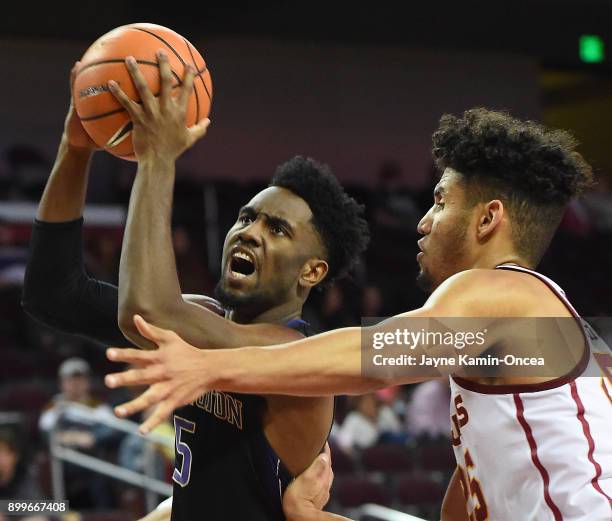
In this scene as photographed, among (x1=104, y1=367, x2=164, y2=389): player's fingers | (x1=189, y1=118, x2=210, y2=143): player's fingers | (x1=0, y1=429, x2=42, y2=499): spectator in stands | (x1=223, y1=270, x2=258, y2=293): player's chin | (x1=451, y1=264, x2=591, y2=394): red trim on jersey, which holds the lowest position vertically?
(x1=104, y1=367, x2=164, y2=389): player's fingers

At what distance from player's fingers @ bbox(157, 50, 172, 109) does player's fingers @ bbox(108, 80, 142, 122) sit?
64 millimetres

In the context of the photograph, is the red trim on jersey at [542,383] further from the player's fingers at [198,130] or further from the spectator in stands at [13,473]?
the spectator in stands at [13,473]

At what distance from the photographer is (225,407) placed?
3016mm

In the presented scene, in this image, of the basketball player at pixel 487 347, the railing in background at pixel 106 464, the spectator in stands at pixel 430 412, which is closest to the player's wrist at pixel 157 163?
the basketball player at pixel 487 347

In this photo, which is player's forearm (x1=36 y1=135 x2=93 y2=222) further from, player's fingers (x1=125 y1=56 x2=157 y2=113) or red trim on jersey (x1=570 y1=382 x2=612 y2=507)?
red trim on jersey (x1=570 y1=382 x2=612 y2=507)

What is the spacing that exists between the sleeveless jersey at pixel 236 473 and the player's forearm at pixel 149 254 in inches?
22.4

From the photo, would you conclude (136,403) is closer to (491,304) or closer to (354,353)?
(354,353)

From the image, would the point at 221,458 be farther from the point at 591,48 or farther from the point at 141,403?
the point at 591,48

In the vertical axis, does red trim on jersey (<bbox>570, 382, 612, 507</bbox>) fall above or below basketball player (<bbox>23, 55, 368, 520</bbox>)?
below

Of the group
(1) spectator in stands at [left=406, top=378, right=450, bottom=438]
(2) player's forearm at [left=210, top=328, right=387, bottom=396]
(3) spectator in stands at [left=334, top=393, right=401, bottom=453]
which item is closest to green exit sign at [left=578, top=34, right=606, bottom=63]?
(1) spectator in stands at [left=406, top=378, right=450, bottom=438]

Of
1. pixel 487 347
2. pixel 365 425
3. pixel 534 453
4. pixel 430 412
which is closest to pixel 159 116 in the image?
pixel 487 347

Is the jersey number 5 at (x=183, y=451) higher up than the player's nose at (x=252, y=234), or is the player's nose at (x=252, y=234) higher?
the player's nose at (x=252, y=234)

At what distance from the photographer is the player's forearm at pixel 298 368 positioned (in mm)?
2201

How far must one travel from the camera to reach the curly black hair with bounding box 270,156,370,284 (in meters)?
3.26
